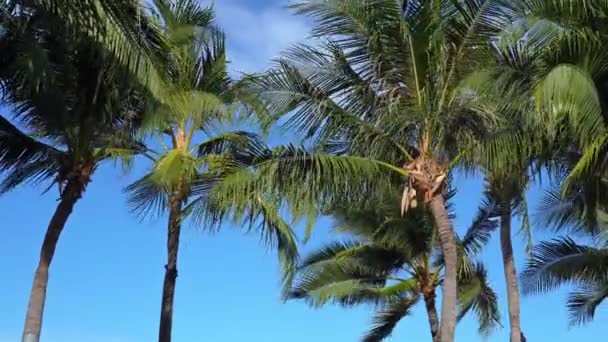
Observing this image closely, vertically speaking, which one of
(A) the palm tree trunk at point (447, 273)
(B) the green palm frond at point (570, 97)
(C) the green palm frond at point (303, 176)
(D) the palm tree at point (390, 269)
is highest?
(D) the palm tree at point (390, 269)

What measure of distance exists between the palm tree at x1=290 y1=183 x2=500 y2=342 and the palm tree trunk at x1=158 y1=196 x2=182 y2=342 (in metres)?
4.43

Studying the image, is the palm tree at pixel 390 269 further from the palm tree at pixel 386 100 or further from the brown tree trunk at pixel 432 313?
the palm tree at pixel 386 100

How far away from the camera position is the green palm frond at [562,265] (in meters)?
18.1

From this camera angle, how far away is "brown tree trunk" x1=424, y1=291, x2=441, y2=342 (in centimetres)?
2155

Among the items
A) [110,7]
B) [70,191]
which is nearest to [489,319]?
[70,191]

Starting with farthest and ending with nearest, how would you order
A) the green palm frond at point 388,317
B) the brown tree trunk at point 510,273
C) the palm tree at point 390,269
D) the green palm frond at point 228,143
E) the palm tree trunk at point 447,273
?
the green palm frond at point 388,317 < the palm tree at point 390,269 < the brown tree trunk at point 510,273 < the green palm frond at point 228,143 < the palm tree trunk at point 447,273

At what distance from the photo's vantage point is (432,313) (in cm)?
2208

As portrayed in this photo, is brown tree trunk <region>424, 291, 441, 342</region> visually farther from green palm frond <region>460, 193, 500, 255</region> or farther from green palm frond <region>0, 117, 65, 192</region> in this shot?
green palm frond <region>0, 117, 65, 192</region>

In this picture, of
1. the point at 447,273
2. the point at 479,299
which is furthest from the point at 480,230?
the point at 447,273

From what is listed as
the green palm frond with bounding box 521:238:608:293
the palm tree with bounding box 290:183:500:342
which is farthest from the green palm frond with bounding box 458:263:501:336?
the green palm frond with bounding box 521:238:608:293

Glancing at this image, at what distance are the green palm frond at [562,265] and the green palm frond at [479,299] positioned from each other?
3.06 meters

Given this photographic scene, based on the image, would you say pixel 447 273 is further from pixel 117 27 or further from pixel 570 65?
pixel 117 27

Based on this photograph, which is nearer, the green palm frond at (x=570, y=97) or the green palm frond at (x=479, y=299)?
the green palm frond at (x=570, y=97)

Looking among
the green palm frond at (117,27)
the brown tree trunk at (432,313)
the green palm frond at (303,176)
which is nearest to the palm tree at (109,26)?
the green palm frond at (117,27)
